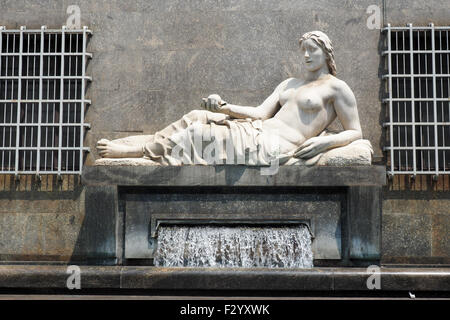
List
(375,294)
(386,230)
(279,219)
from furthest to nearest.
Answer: (386,230) → (279,219) → (375,294)

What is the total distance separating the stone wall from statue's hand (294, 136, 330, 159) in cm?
169

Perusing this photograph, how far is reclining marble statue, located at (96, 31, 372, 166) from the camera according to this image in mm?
8641

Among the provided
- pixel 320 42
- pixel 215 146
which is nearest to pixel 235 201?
pixel 215 146

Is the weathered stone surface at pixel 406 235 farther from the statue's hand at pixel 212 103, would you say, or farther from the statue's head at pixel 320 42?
the statue's hand at pixel 212 103

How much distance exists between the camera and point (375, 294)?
263 inches

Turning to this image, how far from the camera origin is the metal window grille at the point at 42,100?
10.1m

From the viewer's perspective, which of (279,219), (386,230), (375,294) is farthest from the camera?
(386,230)

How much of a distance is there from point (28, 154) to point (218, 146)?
3.22 meters

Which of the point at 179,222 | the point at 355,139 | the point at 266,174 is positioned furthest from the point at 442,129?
the point at 179,222

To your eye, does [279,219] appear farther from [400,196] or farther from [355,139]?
[400,196]

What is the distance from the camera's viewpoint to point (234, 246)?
8320 millimetres

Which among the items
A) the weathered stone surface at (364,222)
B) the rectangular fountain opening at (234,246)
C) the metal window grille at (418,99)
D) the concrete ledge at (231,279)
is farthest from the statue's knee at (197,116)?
the concrete ledge at (231,279)

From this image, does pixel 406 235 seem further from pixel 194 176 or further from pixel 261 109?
pixel 194 176

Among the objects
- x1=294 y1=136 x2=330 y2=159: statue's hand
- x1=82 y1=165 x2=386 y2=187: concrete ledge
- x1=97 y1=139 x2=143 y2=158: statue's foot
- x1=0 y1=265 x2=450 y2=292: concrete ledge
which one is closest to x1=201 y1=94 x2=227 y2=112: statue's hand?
x1=82 y1=165 x2=386 y2=187: concrete ledge
